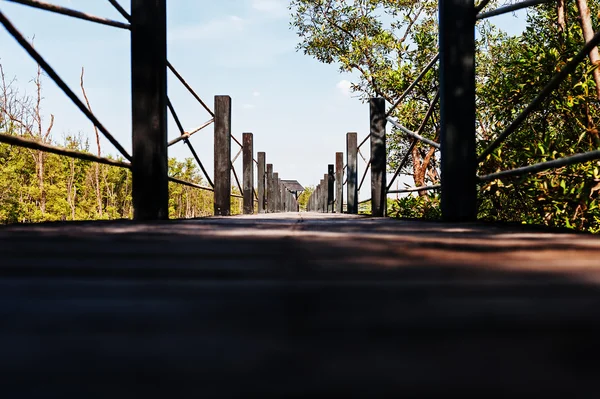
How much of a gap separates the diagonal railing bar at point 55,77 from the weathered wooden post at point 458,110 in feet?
5.15

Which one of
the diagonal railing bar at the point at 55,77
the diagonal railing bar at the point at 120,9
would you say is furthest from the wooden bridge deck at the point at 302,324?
the diagonal railing bar at the point at 120,9

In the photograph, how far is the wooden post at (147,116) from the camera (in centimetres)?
218

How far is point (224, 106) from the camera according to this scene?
501cm

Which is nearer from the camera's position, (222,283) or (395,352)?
(395,352)

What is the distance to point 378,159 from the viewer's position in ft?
15.1

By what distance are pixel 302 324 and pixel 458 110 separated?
182 cm

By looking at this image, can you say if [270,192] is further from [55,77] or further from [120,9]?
[55,77]

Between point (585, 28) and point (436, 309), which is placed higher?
point (585, 28)

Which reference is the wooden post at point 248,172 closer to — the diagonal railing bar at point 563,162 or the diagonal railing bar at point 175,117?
the diagonal railing bar at point 175,117

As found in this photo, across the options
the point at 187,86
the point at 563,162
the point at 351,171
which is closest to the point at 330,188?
the point at 351,171

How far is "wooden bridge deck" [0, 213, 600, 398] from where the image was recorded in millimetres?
356

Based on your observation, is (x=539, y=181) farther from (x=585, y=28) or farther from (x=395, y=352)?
(x=395, y=352)

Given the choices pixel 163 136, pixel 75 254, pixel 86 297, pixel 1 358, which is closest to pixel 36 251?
pixel 75 254

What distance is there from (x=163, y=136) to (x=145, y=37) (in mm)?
508
